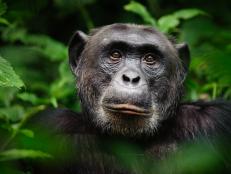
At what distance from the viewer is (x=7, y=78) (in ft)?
13.3

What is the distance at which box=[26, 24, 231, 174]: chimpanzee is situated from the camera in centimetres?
544

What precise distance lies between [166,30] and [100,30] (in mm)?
1474

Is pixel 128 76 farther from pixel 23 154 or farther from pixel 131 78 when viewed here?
pixel 23 154

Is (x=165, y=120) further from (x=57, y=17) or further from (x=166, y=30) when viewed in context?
(x=57, y=17)

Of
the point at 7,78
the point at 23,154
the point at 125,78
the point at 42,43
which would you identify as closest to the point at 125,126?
the point at 125,78

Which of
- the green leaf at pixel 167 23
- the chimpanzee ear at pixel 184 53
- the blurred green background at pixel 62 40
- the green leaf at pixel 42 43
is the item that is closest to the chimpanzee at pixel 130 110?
the chimpanzee ear at pixel 184 53

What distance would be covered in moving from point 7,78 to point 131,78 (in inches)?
58.3

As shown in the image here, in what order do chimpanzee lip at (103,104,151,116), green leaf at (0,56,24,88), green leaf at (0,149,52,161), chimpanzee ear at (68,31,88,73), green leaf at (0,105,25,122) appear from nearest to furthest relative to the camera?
1. green leaf at (0,149,52,161)
2. green leaf at (0,56,24,88)
3. chimpanzee lip at (103,104,151,116)
4. chimpanzee ear at (68,31,88,73)
5. green leaf at (0,105,25,122)

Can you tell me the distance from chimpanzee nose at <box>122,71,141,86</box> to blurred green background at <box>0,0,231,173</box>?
0.65 metres

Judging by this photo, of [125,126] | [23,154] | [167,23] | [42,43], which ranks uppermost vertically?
[23,154]

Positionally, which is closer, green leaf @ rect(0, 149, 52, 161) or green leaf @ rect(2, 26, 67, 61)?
green leaf @ rect(0, 149, 52, 161)

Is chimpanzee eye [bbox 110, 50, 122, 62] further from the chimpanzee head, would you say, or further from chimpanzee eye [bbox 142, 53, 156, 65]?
chimpanzee eye [bbox 142, 53, 156, 65]

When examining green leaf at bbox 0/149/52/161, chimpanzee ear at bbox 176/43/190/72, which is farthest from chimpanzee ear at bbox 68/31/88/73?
green leaf at bbox 0/149/52/161

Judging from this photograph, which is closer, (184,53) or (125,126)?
(125,126)
